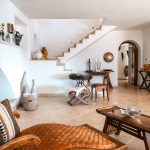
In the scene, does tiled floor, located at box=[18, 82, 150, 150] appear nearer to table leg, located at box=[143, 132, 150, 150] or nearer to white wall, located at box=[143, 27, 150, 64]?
table leg, located at box=[143, 132, 150, 150]

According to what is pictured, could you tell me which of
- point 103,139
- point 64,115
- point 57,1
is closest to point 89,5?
point 57,1

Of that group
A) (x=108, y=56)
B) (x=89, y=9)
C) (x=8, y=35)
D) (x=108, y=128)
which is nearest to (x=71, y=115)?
(x=108, y=128)

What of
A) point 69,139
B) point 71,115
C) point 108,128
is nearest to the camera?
point 69,139

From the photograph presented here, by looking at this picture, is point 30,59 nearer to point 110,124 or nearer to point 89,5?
point 89,5

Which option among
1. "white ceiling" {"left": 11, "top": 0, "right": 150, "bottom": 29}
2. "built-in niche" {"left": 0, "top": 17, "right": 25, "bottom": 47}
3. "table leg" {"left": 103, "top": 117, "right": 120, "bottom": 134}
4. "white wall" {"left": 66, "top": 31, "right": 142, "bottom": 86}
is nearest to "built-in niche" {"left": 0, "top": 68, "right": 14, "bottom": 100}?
"built-in niche" {"left": 0, "top": 17, "right": 25, "bottom": 47}

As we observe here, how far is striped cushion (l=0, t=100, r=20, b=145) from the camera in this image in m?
1.72

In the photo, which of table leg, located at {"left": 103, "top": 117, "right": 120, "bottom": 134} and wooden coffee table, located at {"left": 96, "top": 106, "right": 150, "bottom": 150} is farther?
table leg, located at {"left": 103, "top": 117, "right": 120, "bottom": 134}

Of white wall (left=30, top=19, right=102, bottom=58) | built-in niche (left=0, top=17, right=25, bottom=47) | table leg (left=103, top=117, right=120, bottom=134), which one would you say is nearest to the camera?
table leg (left=103, top=117, right=120, bottom=134)

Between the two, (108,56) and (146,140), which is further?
(108,56)

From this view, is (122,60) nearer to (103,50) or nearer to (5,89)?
(103,50)

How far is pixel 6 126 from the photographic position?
178cm

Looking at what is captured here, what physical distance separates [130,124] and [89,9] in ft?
13.0

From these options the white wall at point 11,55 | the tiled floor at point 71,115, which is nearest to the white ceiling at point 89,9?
the white wall at point 11,55

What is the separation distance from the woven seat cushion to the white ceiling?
3535mm
